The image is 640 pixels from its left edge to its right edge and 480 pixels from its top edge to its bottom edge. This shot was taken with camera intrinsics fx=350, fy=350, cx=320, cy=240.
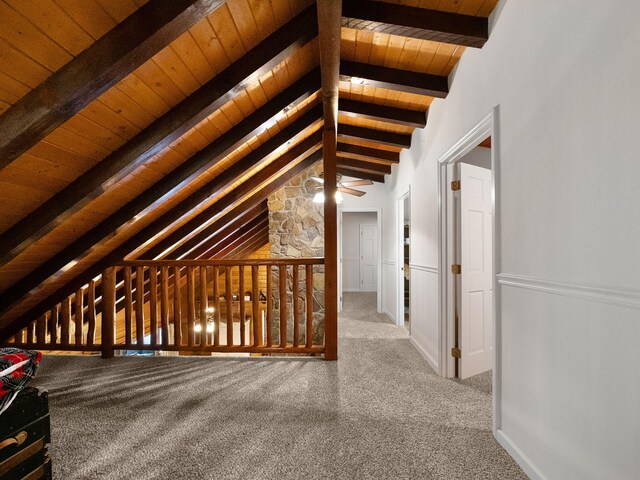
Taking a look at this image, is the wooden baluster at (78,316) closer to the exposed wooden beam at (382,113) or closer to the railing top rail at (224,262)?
the railing top rail at (224,262)

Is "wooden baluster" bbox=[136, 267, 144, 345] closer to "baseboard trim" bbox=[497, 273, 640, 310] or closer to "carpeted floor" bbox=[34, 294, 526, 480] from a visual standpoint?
"carpeted floor" bbox=[34, 294, 526, 480]

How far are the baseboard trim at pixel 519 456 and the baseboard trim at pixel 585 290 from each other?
796mm

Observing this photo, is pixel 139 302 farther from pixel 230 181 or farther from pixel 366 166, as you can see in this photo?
pixel 366 166

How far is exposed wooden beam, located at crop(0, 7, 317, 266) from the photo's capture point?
2.04 meters

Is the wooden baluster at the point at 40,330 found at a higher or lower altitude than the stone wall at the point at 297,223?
lower

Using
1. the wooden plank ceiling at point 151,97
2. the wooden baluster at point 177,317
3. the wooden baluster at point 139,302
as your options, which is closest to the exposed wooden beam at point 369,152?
the wooden plank ceiling at point 151,97

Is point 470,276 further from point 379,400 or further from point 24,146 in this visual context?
point 24,146

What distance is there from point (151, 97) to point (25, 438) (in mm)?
1686

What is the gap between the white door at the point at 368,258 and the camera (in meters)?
9.14

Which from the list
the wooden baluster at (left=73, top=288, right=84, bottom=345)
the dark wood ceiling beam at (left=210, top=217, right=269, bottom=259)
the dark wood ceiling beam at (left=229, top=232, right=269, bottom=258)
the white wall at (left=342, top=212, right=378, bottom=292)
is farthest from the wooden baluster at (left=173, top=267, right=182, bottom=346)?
the white wall at (left=342, top=212, right=378, bottom=292)

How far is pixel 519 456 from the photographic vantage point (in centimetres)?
168

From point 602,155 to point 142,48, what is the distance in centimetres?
178

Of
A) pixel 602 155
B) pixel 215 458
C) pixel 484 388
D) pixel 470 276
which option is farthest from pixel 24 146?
pixel 484 388

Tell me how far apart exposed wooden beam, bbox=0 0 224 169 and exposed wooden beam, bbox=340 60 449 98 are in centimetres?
146
